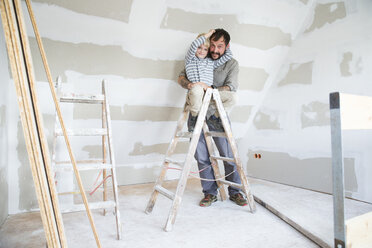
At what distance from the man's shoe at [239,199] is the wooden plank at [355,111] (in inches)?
49.4

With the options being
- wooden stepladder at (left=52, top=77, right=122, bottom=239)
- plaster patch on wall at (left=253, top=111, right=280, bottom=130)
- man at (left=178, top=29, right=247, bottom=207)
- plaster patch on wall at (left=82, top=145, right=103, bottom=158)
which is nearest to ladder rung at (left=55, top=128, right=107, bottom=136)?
wooden stepladder at (left=52, top=77, right=122, bottom=239)

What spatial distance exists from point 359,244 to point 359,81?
5.43 ft

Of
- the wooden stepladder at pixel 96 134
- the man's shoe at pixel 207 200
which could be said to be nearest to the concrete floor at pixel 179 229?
the man's shoe at pixel 207 200

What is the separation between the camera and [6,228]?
1.70 metres

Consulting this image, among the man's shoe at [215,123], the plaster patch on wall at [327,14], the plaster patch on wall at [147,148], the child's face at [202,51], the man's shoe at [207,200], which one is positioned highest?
the plaster patch on wall at [327,14]

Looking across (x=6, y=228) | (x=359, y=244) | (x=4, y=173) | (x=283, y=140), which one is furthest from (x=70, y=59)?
(x=283, y=140)

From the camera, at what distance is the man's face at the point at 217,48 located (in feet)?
6.80

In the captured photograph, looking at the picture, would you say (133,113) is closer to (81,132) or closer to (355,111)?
(81,132)

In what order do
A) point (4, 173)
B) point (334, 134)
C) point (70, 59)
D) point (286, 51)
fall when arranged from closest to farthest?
1. point (334, 134)
2. point (4, 173)
3. point (70, 59)
4. point (286, 51)

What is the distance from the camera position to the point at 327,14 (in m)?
2.40

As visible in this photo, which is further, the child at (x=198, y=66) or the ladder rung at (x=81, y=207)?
the child at (x=198, y=66)

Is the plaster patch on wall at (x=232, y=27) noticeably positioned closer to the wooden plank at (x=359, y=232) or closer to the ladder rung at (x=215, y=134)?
the ladder rung at (x=215, y=134)

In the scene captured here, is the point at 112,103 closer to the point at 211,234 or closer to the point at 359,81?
the point at 211,234

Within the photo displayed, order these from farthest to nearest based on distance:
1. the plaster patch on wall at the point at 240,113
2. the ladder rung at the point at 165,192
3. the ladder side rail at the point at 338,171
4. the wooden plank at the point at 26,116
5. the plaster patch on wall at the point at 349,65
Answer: the plaster patch on wall at the point at 240,113, the plaster patch on wall at the point at 349,65, the ladder rung at the point at 165,192, the ladder side rail at the point at 338,171, the wooden plank at the point at 26,116
